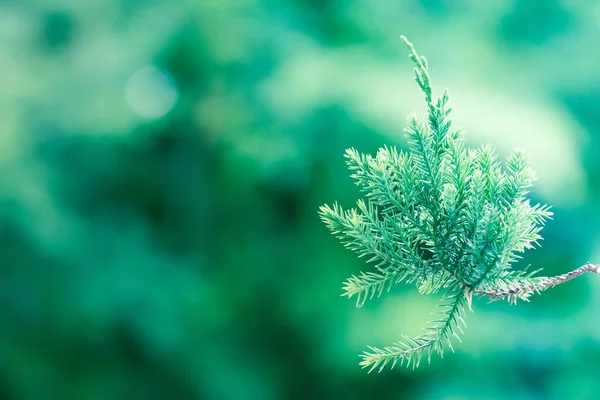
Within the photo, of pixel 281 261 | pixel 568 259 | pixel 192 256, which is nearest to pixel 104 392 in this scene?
pixel 192 256

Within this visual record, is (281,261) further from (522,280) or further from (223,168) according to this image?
(522,280)

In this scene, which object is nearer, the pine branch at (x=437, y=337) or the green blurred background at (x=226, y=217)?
the pine branch at (x=437, y=337)

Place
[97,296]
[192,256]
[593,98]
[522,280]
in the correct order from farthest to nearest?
→ 1. [593,98]
2. [192,256]
3. [97,296]
4. [522,280]

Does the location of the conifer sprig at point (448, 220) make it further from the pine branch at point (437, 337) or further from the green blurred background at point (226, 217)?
the green blurred background at point (226, 217)

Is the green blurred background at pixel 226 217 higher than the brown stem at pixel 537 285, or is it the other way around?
the green blurred background at pixel 226 217

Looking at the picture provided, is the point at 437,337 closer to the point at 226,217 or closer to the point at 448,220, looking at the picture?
the point at 448,220

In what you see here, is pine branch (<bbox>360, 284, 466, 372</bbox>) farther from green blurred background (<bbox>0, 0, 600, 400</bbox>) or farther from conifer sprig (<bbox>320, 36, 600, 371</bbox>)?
green blurred background (<bbox>0, 0, 600, 400</bbox>)

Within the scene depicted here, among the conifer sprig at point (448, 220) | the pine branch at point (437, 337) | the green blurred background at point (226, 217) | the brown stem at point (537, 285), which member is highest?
the green blurred background at point (226, 217)

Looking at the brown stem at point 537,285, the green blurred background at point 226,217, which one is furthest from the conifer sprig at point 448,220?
the green blurred background at point 226,217
